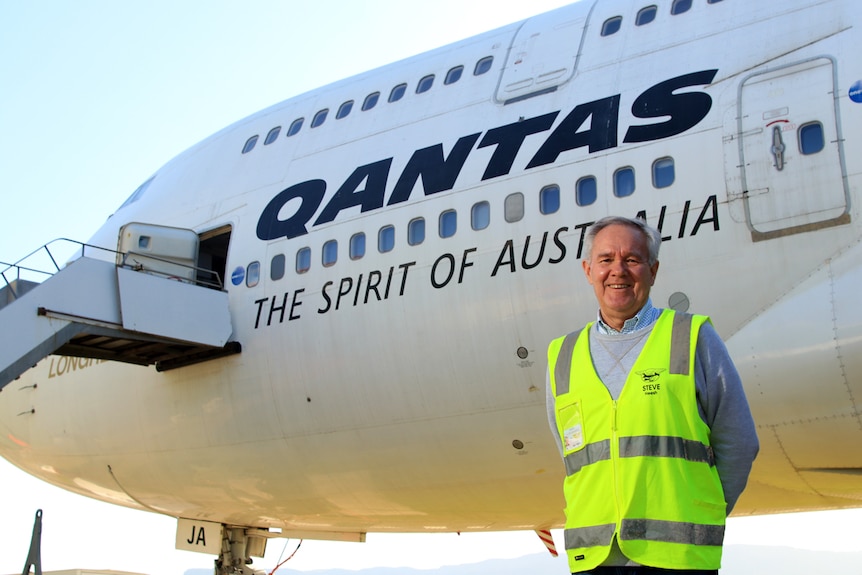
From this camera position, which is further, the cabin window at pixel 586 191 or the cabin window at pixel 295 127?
the cabin window at pixel 295 127

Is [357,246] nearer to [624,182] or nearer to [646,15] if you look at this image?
[624,182]

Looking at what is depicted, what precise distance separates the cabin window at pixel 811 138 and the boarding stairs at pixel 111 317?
698 cm

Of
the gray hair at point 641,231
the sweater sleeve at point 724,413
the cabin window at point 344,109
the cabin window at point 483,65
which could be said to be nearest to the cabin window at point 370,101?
the cabin window at point 344,109

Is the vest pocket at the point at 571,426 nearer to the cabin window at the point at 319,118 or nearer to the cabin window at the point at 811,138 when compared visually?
the cabin window at the point at 811,138

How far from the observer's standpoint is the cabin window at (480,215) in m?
9.34

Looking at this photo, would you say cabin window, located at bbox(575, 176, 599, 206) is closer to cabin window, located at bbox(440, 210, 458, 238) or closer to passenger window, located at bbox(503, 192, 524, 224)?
passenger window, located at bbox(503, 192, 524, 224)

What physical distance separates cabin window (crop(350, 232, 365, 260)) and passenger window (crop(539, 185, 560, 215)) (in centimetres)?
236

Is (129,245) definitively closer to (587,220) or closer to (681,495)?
(587,220)

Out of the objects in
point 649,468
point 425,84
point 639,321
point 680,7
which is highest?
point 425,84

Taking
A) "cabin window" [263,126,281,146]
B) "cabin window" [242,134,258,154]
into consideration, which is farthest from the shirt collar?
"cabin window" [242,134,258,154]

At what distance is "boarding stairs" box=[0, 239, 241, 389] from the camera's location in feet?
33.6

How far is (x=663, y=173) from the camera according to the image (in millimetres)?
8336

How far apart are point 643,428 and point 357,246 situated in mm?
7681

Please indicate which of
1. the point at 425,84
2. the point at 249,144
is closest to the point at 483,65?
the point at 425,84
